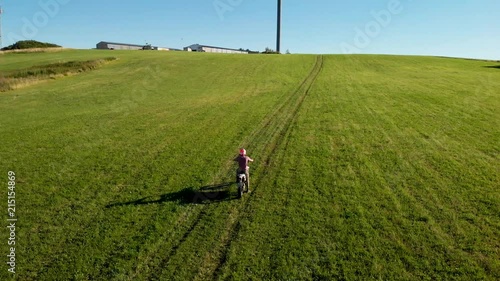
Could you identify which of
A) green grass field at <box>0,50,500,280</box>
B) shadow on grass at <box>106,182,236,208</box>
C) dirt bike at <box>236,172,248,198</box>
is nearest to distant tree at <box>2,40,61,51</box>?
green grass field at <box>0,50,500,280</box>

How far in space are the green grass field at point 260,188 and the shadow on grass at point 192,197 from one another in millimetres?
90

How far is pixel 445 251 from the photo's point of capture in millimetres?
11086

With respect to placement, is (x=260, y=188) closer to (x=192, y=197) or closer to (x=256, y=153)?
(x=192, y=197)

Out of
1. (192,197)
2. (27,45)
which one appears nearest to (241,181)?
(192,197)

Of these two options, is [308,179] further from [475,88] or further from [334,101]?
[475,88]

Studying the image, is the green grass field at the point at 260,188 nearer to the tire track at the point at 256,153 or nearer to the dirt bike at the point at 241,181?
the tire track at the point at 256,153

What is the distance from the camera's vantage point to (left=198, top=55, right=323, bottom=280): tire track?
11.1 metres

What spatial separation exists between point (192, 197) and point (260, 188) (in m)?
3.16

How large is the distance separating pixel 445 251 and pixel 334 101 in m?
21.8

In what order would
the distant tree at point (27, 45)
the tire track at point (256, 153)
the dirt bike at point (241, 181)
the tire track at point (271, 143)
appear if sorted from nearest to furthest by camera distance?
the tire track at point (256, 153), the tire track at point (271, 143), the dirt bike at point (241, 181), the distant tree at point (27, 45)

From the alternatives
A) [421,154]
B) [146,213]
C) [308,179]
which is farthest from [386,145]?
[146,213]

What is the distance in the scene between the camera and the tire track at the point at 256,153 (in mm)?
10820

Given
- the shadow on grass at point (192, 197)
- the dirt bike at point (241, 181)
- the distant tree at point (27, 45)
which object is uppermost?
the distant tree at point (27, 45)

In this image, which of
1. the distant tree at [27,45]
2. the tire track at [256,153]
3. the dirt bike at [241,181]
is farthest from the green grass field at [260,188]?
the distant tree at [27,45]
